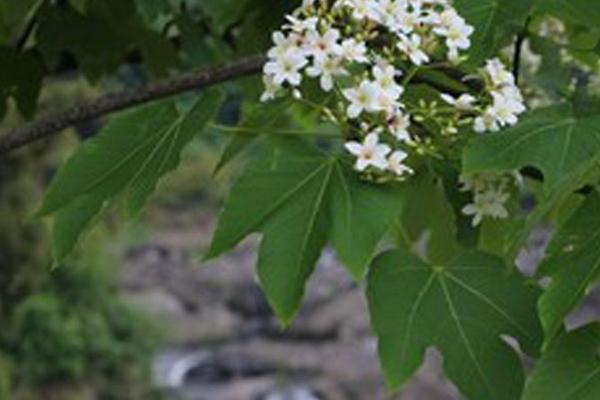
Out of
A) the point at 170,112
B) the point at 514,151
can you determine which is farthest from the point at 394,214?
the point at 170,112

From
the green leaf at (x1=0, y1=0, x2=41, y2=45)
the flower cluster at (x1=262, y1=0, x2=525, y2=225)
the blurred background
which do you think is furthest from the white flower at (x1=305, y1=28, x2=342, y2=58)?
the blurred background

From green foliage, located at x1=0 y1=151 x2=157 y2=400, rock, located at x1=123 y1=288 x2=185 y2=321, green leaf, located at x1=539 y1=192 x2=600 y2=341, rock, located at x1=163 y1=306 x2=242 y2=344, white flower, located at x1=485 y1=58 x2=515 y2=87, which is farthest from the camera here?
rock, located at x1=123 y1=288 x2=185 y2=321

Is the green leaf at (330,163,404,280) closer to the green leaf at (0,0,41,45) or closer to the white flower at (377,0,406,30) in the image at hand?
the white flower at (377,0,406,30)

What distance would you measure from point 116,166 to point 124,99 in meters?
0.11

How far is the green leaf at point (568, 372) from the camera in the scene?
73cm

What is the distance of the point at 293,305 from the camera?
2.53 ft

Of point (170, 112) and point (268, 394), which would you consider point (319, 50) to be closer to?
point (170, 112)

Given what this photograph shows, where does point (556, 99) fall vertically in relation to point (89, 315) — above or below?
above

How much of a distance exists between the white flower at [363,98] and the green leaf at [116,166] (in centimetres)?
10

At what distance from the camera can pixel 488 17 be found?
0.83m

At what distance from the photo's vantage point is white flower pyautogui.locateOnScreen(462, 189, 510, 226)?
859mm

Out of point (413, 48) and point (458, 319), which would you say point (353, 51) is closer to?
point (413, 48)

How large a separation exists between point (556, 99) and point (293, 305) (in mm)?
411

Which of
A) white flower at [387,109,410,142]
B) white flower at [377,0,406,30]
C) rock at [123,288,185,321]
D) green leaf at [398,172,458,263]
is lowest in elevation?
rock at [123,288,185,321]
